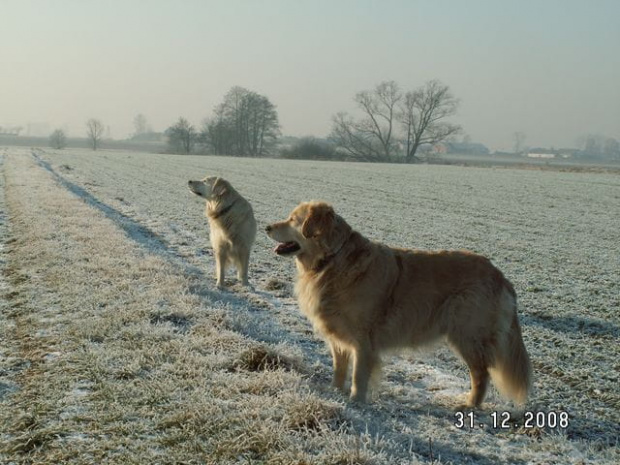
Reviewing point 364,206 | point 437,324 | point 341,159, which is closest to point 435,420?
point 437,324

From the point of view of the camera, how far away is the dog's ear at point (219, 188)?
31.4 feet

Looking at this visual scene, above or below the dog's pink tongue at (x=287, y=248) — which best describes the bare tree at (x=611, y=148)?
above

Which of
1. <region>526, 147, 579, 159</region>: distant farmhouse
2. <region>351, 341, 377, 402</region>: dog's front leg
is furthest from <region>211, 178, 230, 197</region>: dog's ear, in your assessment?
<region>526, 147, 579, 159</region>: distant farmhouse

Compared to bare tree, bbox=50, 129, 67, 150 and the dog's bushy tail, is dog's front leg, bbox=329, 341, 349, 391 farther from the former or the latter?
bare tree, bbox=50, 129, 67, 150

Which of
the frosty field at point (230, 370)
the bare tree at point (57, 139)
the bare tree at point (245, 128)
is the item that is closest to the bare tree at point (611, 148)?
the bare tree at point (245, 128)

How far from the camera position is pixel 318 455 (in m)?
3.48

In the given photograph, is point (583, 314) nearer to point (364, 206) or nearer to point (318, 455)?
Result: point (318, 455)

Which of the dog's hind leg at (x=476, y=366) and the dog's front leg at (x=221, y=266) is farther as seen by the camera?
the dog's front leg at (x=221, y=266)

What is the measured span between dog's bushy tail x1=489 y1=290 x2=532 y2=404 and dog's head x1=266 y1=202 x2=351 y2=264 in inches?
63.9

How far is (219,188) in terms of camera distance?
9656mm

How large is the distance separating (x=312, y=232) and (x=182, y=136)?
306ft

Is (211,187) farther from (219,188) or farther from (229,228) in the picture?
(229,228)

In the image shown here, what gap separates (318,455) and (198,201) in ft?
60.9

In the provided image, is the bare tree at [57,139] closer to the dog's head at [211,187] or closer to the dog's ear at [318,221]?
the dog's head at [211,187]
